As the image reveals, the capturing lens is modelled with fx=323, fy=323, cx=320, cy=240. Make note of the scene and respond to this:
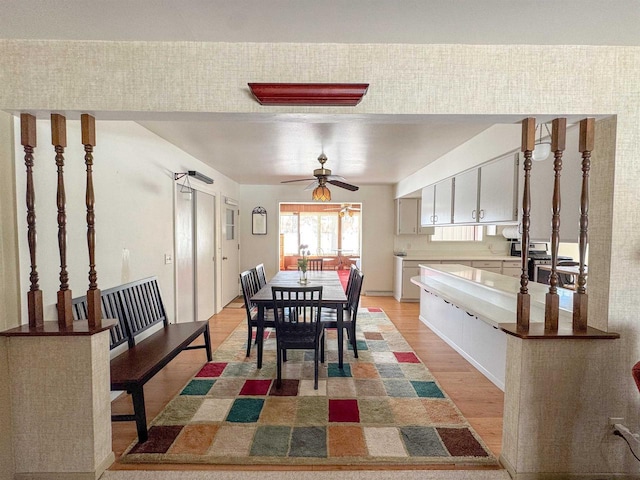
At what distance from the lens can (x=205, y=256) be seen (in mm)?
4492

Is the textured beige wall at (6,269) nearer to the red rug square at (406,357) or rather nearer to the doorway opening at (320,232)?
the red rug square at (406,357)

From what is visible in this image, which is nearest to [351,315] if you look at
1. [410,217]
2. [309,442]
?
[309,442]

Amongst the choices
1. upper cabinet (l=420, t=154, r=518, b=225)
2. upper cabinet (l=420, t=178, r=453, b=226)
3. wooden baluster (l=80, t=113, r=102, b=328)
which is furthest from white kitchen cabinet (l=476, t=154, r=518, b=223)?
wooden baluster (l=80, t=113, r=102, b=328)

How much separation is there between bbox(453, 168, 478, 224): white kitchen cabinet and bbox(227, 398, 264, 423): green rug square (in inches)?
108

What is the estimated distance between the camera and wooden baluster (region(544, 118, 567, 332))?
1.64 metres

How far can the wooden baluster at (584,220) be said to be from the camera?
5.38ft

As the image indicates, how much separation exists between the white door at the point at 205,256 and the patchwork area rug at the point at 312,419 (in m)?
1.42

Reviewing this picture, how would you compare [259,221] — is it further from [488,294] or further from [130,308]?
[488,294]

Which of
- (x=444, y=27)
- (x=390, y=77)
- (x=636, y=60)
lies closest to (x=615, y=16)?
(x=636, y=60)

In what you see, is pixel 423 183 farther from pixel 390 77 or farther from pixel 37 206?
pixel 37 206

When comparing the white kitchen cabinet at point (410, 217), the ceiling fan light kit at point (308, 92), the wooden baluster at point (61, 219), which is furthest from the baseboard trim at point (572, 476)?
the white kitchen cabinet at point (410, 217)

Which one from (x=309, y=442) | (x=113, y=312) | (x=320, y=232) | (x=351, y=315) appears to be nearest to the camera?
(x=309, y=442)

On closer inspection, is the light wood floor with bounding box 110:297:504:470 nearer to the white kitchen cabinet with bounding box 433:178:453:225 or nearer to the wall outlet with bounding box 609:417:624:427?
the wall outlet with bounding box 609:417:624:427

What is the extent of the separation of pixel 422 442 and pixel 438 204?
3124 mm
